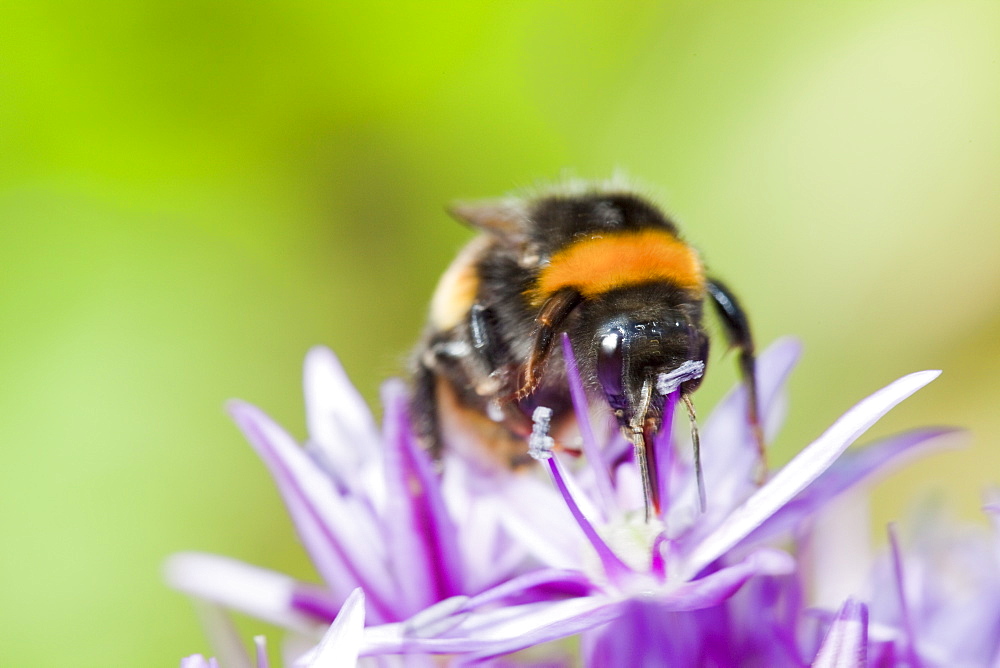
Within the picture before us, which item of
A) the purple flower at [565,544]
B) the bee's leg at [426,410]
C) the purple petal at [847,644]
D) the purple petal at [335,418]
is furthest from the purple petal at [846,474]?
the purple petal at [335,418]

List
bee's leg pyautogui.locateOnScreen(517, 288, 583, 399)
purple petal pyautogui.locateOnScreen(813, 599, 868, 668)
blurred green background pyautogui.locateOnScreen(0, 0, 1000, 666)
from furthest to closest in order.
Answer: blurred green background pyautogui.locateOnScreen(0, 0, 1000, 666), bee's leg pyautogui.locateOnScreen(517, 288, 583, 399), purple petal pyautogui.locateOnScreen(813, 599, 868, 668)

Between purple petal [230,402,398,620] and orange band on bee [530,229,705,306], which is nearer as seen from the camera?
orange band on bee [530,229,705,306]

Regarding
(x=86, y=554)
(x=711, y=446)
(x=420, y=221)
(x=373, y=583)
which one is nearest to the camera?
(x=373, y=583)

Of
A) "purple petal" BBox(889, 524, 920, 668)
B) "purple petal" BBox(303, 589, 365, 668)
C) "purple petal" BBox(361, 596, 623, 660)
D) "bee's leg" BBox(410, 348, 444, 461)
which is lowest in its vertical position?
"purple petal" BBox(889, 524, 920, 668)

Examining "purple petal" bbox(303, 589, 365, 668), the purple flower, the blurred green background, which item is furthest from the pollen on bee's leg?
the blurred green background

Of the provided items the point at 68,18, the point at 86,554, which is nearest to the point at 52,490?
the point at 86,554

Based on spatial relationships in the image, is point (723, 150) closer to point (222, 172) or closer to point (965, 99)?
point (965, 99)

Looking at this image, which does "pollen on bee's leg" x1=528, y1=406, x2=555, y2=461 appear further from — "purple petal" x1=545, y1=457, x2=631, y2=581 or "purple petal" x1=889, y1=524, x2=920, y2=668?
"purple petal" x1=889, y1=524, x2=920, y2=668

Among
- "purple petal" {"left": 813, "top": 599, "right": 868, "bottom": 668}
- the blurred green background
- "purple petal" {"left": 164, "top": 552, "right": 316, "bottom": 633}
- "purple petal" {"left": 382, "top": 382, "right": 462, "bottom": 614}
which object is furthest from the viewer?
the blurred green background

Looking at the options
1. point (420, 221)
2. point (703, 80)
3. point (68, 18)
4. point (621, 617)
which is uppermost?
point (68, 18)

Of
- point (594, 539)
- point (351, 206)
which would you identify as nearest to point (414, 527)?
point (594, 539)
